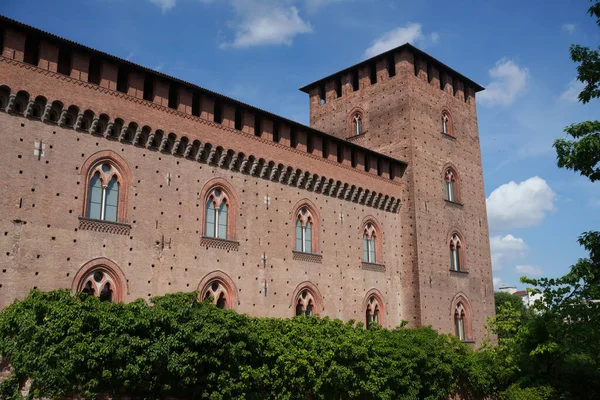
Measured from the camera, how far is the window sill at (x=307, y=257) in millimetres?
17766

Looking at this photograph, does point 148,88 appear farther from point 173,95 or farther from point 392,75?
point 392,75

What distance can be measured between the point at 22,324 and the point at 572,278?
10813 millimetres

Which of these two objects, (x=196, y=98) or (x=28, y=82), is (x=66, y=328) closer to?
(x=28, y=82)

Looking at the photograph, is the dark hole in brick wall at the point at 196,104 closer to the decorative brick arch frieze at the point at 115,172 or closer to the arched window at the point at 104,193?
the decorative brick arch frieze at the point at 115,172

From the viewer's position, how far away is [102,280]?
13.4 meters

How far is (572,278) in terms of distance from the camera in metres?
12.2

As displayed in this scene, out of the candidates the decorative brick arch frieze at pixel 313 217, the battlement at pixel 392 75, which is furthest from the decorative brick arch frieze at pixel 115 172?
the battlement at pixel 392 75

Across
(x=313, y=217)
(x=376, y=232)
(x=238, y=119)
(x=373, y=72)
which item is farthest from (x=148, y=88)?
(x=373, y=72)

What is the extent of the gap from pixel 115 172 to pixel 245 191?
4034mm

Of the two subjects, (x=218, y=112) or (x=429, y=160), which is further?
(x=429, y=160)

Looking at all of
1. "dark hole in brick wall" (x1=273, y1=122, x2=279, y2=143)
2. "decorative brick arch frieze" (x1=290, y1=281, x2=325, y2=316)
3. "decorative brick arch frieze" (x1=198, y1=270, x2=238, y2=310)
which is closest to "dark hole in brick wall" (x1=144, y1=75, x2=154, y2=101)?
"dark hole in brick wall" (x1=273, y1=122, x2=279, y2=143)

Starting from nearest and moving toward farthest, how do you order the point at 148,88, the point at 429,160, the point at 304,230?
1. the point at 148,88
2. the point at 304,230
3. the point at 429,160

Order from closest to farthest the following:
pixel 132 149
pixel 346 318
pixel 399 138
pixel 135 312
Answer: pixel 135 312 → pixel 132 149 → pixel 346 318 → pixel 399 138

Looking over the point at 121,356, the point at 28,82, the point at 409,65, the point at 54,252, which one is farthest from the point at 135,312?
the point at 409,65
